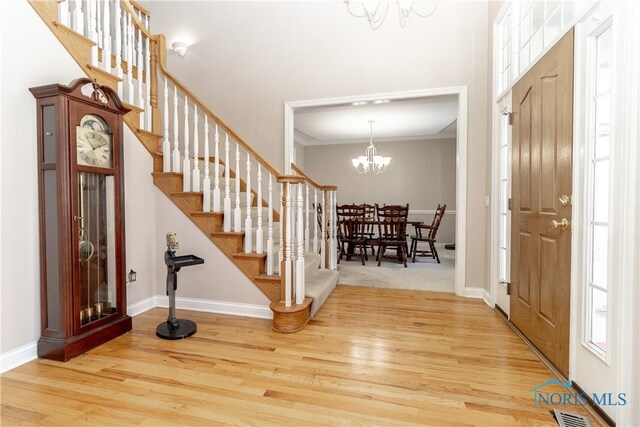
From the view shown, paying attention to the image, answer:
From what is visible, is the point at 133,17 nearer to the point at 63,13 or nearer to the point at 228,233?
the point at 63,13

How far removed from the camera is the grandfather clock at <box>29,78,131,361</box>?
1891 mm

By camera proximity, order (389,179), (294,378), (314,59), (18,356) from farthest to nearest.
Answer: (389,179) < (314,59) < (18,356) < (294,378)

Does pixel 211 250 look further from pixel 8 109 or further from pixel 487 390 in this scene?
pixel 487 390

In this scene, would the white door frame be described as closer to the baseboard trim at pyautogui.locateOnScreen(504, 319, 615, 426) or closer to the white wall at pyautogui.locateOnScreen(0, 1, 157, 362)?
the baseboard trim at pyautogui.locateOnScreen(504, 319, 615, 426)

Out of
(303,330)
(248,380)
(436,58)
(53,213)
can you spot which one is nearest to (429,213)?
(436,58)

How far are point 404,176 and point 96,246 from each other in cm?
697

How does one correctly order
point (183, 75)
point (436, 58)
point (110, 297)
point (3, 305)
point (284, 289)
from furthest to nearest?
1. point (183, 75)
2. point (436, 58)
3. point (284, 289)
4. point (110, 297)
5. point (3, 305)

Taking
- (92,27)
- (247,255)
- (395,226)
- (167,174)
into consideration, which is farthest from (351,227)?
(92,27)

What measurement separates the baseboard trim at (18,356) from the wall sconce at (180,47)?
144 inches

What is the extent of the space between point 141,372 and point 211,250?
1.14 m

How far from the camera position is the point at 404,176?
7.80 m

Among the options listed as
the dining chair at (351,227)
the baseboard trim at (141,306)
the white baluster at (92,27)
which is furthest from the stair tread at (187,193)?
the dining chair at (351,227)

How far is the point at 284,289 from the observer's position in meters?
2.44

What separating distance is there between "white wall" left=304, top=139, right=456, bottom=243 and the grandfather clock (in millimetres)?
6366
